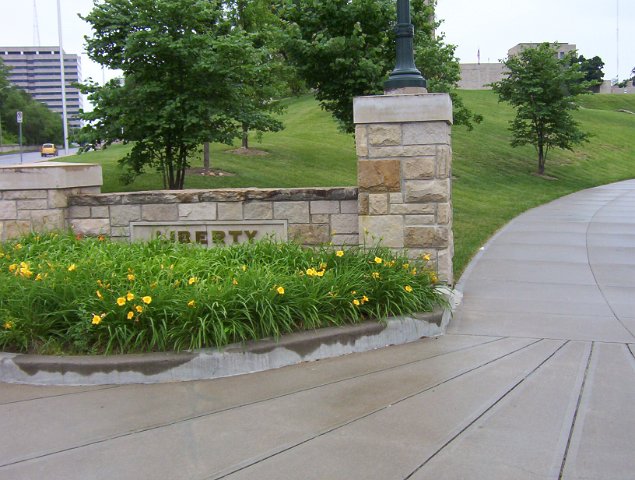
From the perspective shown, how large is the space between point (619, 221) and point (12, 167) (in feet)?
40.9

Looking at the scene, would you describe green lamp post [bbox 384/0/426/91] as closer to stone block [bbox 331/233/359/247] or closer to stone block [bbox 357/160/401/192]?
stone block [bbox 357/160/401/192]

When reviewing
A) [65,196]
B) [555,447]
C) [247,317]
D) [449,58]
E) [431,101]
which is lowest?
[555,447]

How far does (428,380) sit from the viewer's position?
4805 millimetres

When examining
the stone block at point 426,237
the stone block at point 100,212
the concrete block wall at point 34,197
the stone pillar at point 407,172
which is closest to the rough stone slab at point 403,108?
the stone pillar at point 407,172

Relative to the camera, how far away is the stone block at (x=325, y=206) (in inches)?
286

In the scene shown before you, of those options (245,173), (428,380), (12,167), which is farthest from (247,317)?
(245,173)

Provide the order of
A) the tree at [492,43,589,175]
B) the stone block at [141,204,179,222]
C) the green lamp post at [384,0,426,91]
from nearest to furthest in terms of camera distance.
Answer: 1. the green lamp post at [384,0,426,91]
2. the stone block at [141,204,179,222]
3. the tree at [492,43,589,175]

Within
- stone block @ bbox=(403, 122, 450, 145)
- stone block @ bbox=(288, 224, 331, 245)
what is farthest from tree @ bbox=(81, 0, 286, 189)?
stone block @ bbox=(403, 122, 450, 145)

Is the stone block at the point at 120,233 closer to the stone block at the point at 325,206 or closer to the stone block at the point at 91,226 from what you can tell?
the stone block at the point at 91,226

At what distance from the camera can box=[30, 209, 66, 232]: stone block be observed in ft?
25.1

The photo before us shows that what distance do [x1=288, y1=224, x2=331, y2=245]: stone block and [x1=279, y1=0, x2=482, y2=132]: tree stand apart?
791 centimetres

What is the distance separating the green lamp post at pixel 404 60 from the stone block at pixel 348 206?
1.26 metres

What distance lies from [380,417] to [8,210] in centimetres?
553

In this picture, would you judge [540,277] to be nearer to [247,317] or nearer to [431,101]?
[431,101]
